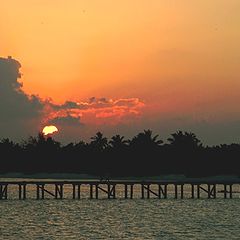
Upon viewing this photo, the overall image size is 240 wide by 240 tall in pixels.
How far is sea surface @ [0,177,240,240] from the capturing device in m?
60.6

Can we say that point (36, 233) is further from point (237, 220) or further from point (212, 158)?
point (212, 158)

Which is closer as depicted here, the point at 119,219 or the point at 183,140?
the point at 119,219

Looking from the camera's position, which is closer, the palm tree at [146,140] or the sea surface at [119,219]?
the sea surface at [119,219]

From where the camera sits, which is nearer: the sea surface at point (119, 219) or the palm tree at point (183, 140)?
the sea surface at point (119, 219)

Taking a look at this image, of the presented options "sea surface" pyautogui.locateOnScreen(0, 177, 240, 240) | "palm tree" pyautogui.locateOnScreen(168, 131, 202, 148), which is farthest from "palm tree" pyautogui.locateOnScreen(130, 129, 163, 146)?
"sea surface" pyautogui.locateOnScreen(0, 177, 240, 240)

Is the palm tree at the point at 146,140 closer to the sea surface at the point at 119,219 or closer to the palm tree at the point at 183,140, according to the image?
the palm tree at the point at 183,140

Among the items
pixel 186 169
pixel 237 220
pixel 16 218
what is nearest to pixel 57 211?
pixel 16 218

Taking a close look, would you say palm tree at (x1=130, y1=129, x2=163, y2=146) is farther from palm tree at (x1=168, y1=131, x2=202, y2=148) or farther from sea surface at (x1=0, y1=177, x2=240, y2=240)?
sea surface at (x1=0, y1=177, x2=240, y2=240)

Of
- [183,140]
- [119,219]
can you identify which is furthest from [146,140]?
[119,219]

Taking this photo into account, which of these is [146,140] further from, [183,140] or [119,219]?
[119,219]

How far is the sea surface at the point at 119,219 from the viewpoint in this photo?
60.6 meters

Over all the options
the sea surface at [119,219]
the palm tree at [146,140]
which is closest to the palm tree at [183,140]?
the palm tree at [146,140]

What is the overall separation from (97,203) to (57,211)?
14.7 meters

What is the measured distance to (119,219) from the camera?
74.1 meters
